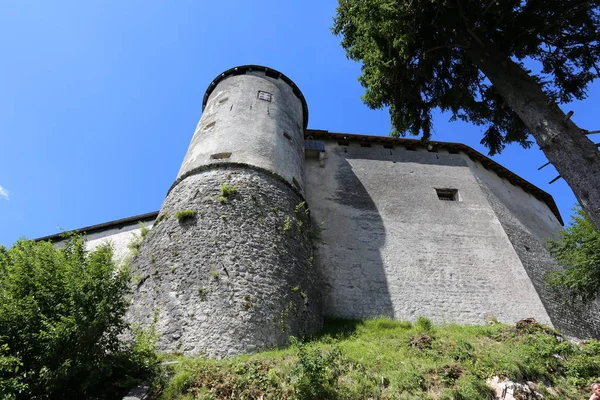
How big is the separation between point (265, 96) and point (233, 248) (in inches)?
263

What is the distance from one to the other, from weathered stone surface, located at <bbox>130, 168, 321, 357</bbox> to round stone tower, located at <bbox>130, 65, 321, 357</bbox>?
0.02 m

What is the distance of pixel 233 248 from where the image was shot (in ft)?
27.3

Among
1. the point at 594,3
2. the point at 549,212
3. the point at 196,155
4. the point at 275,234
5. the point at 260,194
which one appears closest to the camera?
the point at 594,3

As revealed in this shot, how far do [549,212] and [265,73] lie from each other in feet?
46.2

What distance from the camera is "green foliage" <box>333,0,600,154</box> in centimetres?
824

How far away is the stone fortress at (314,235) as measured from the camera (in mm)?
7645

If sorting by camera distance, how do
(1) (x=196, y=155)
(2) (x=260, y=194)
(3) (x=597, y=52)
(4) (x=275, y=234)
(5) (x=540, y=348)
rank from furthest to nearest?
(1) (x=196, y=155) → (2) (x=260, y=194) → (4) (x=275, y=234) → (3) (x=597, y=52) → (5) (x=540, y=348)

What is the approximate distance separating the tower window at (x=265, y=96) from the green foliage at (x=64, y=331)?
27.5ft

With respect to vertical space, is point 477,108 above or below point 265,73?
below

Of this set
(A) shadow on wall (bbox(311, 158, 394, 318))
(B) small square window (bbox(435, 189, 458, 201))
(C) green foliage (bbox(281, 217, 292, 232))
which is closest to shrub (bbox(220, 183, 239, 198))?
(C) green foliage (bbox(281, 217, 292, 232))

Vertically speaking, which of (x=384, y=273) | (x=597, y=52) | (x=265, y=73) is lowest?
(x=384, y=273)

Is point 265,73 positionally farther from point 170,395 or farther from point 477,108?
point 170,395

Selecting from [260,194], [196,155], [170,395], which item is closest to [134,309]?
[170,395]

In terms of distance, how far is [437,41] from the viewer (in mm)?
9148
